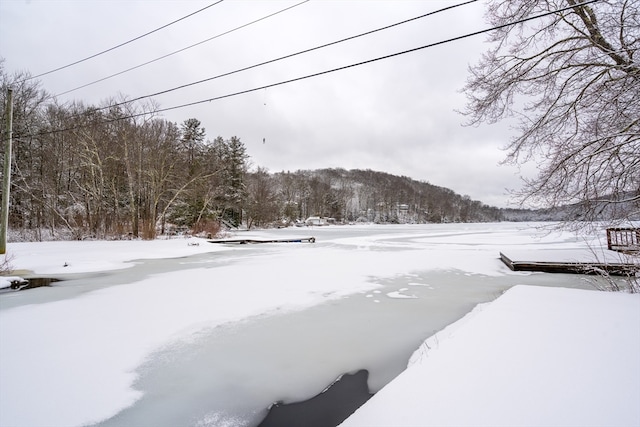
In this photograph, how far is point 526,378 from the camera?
2.27 meters

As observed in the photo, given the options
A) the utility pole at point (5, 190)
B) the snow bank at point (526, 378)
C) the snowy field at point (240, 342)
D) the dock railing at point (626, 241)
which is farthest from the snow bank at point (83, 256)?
the dock railing at point (626, 241)

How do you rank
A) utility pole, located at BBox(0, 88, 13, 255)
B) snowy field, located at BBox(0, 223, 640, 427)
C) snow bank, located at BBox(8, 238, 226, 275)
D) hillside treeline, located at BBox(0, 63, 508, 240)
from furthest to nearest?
hillside treeline, located at BBox(0, 63, 508, 240) → utility pole, located at BBox(0, 88, 13, 255) → snow bank, located at BBox(8, 238, 226, 275) → snowy field, located at BBox(0, 223, 640, 427)

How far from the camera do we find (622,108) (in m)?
4.59

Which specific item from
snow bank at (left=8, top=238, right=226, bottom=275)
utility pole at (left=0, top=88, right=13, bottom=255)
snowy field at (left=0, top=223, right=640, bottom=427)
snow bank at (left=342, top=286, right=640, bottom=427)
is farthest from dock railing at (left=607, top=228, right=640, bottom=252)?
utility pole at (left=0, top=88, right=13, bottom=255)

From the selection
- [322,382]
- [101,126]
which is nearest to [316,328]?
[322,382]

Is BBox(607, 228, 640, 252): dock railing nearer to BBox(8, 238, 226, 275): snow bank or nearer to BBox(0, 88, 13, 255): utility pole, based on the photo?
BBox(8, 238, 226, 275): snow bank

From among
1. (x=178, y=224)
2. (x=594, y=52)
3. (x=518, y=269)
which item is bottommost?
(x=518, y=269)

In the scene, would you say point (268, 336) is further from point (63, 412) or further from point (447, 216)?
point (447, 216)

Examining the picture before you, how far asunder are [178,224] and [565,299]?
99.2ft

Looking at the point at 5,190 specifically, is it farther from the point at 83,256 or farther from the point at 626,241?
the point at 626,241

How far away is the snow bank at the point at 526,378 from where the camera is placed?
184cm

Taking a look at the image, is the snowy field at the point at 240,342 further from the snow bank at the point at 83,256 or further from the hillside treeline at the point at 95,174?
the hillside treeline at the point at 95,174

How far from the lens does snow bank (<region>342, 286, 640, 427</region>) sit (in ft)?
6.04

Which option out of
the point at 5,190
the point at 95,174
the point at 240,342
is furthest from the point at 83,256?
the point at 95,174
